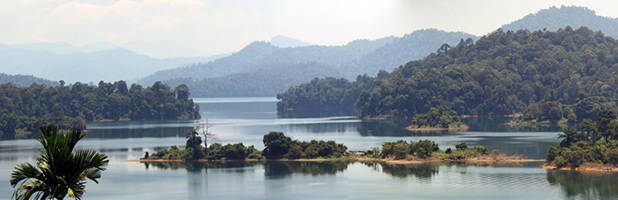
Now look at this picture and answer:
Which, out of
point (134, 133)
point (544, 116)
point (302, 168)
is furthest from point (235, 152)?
point (544, 116)

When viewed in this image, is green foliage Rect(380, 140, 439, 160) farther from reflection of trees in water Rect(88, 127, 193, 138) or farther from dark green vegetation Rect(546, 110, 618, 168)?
reflection of trees in water Rect(88, 127, 193, 138)

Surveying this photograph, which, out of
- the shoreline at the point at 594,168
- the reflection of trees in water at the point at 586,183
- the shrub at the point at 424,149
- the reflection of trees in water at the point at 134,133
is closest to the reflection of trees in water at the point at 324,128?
the reflection of trees in water at the point at 134,133

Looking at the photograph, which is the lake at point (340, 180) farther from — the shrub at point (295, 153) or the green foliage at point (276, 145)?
the green foliage at point (276, 145)

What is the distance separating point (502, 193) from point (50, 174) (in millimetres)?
42027

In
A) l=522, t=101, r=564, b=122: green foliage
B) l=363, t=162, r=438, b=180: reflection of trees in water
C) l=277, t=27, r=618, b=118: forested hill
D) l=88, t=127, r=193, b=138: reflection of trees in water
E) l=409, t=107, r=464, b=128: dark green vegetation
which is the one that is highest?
l=277, t=27, r=618, b=118: forested hill

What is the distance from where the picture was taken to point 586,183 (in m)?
65.7

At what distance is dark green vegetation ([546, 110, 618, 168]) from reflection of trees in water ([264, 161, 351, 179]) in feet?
65.6

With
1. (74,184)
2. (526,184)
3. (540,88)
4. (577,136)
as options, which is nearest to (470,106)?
(540,88)

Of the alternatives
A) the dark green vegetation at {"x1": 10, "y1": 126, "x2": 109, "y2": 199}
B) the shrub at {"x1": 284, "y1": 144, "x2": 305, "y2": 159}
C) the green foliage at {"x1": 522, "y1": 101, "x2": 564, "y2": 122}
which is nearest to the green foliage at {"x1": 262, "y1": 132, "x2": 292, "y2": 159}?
the shrub at {"x1": 284, "y1": 144, "x2": 305, "y2": 159}

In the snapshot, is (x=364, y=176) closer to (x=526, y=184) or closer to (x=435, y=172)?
(x=435, y=172)

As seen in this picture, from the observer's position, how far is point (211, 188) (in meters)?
69.4

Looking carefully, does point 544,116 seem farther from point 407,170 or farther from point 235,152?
point 235,152

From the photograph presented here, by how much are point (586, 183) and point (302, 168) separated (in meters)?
27.2

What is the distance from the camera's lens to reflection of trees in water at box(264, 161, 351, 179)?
3049 inches
